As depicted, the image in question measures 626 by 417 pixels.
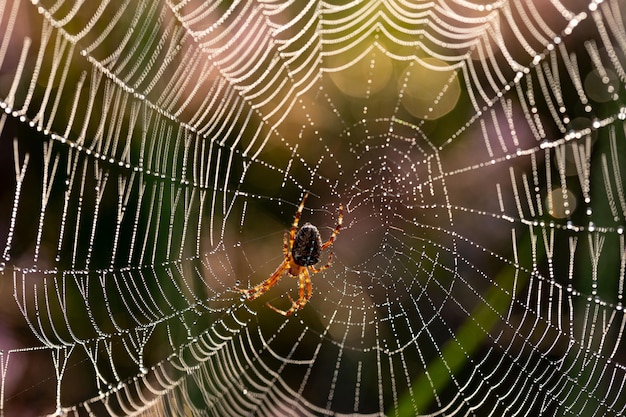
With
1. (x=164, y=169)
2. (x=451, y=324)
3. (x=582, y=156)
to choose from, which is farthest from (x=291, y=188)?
(x=582, y=156)

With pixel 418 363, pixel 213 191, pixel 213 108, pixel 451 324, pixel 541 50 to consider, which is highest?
pixel 541 50

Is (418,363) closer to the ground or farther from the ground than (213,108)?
closer to the ground

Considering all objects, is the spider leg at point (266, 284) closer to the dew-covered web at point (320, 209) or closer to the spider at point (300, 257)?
the spider at point (300, 257)

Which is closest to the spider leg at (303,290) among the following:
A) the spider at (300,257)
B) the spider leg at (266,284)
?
the spider at (300,257)

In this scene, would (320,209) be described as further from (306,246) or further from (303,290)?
(303,290)

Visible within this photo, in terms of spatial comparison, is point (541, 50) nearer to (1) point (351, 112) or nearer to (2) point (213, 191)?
(1) point (351, 112)

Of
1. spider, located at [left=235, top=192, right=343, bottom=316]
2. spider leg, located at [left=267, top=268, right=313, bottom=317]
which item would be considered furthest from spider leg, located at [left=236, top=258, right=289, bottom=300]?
spider leg, located at [left=267, top=268, right=313, bottom=317]

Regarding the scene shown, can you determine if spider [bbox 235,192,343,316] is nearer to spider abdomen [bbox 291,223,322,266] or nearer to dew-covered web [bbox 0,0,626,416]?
spider abdomen [bbox 291,223,322,266]

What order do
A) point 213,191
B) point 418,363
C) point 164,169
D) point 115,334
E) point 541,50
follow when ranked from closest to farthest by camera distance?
point 164,169 < point 115,334 < point 213,191 < point 541,50 < point 418,363
